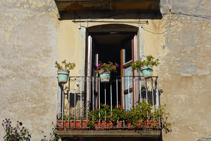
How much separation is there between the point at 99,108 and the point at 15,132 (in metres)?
1.96

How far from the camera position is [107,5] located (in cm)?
914

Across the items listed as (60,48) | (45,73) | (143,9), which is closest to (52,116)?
(45,73)

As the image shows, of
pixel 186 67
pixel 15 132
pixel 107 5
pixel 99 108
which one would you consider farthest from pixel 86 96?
pixel 186 67

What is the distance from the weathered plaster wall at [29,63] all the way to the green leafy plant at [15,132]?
0.36 ft

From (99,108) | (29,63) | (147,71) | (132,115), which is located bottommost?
(132,115)

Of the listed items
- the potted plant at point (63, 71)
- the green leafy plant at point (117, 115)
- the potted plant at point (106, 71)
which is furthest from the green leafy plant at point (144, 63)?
the potted plant at point (63, 71)

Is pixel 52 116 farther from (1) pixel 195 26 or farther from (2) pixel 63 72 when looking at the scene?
(1) pixel 195 26

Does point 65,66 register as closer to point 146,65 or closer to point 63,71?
point 63,71

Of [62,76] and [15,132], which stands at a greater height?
[62,76]

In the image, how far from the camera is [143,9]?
930 centimetres

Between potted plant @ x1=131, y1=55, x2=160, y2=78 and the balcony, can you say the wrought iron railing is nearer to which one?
the balcony

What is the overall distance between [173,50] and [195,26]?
83 centimetres

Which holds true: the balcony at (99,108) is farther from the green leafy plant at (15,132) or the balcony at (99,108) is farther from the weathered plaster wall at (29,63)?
the green leafy plant at (15,132)

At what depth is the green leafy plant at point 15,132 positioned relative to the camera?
8.36 meters
